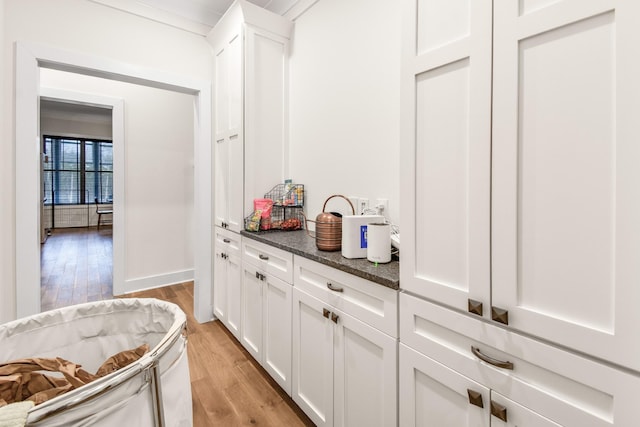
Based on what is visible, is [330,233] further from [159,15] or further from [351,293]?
[159,15]

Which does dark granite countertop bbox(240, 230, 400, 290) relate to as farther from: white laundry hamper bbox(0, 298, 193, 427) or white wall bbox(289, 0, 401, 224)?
white laundry hamper bbox(0, 298, 193, 427)

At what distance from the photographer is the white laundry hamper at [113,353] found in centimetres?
55

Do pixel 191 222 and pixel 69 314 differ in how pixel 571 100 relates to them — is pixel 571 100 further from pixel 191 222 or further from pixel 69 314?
pixel 191 222

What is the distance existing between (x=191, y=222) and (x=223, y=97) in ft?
6.42

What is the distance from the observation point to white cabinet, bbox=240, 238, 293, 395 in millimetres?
1766

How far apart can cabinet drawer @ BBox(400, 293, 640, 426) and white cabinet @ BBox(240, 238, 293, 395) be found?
0.90m

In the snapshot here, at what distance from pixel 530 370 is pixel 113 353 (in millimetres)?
1219

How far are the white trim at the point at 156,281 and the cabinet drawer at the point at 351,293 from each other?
2.82 m

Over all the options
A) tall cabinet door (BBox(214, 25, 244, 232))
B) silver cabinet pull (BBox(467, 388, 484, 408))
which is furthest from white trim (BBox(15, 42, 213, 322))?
silver cabinet pull (BBox(467, 388, 484, 408))

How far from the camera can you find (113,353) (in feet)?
3.28

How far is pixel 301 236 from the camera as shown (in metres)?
2.08

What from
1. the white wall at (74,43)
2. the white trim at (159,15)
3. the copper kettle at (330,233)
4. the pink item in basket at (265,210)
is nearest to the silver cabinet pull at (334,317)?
the copper kettle at (330,233)

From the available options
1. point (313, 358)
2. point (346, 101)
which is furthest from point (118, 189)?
point (313, 358)

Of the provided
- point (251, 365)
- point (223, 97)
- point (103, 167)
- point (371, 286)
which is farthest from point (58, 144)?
point (371, 286)
